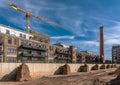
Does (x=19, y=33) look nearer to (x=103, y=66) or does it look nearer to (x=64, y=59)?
(x=64, y=59)

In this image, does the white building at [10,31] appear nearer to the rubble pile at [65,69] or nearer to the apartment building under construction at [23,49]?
the apartment building under construction at [23,49]

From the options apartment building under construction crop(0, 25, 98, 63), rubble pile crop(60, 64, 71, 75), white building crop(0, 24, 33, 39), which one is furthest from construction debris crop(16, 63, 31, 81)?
white building crop(0, 24, 33, 39)

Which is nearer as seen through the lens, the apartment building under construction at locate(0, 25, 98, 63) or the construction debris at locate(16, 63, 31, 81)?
the construction debris at locate(16, 63, 31, 81)

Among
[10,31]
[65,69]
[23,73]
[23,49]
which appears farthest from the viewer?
[23,49]

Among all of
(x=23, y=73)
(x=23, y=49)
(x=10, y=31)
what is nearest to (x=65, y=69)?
(x=23, y=49)

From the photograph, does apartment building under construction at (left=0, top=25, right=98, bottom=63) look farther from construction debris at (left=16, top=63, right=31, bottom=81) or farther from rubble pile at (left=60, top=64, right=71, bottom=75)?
construction debris at (left=16, top=63, right=31, bottom=81)

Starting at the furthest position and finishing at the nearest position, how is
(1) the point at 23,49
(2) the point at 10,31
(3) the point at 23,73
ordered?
(1) the point at 23,49 → (2) the point at 10,31 → (3) the point at 23,73

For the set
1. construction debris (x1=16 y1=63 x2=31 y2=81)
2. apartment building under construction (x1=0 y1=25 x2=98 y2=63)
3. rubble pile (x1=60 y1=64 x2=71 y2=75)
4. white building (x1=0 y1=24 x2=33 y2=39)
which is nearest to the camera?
construction debris (x1=16 y1=63 x2=31 y2=81)

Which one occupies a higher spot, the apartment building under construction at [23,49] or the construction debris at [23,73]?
the apartment building under construction at [23,49]

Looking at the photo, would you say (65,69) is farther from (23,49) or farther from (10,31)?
(10,31)

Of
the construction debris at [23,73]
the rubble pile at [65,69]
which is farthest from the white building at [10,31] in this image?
the construction debris at [23,73]

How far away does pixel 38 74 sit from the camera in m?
51.8

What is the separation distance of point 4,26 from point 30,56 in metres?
17.1

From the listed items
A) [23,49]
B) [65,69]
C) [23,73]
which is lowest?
[65,69]
